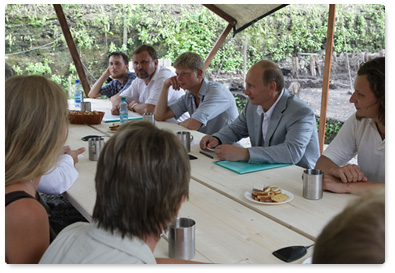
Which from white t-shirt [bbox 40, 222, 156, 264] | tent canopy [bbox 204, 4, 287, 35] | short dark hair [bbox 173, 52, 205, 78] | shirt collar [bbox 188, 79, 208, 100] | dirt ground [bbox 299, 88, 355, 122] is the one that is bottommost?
dirt ground [bbox 299, 88, 355, 122]

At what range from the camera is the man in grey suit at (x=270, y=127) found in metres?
2.08

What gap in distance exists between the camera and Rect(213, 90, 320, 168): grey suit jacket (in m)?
2.07

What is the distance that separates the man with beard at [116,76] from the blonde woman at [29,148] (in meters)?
3.26

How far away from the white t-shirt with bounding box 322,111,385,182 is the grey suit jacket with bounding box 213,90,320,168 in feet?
0.62

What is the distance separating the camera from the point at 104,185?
2.99ft

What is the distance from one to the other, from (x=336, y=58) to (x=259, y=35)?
1.37 meters

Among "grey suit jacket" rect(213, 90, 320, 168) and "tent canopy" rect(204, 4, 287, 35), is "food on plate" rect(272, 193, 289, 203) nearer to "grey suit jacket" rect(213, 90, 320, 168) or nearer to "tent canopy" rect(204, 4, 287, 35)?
"grey suit jacket" rect(213, 90, 320, 168)

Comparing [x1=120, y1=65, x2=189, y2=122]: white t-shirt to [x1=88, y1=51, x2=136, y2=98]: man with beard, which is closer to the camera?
[x1=120, y1=65, x2=189, y2=122]: white t-shirt

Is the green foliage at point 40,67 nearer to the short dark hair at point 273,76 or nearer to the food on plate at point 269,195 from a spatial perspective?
the short dark hair at point 273,76

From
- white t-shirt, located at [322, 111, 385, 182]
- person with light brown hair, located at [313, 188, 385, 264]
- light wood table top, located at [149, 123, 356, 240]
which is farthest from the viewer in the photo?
white t-shirt, located at [322, 111, 385, 182]

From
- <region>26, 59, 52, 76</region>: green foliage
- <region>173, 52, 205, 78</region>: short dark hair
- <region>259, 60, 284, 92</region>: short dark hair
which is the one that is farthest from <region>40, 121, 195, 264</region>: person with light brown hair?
<region>26, 59, 52, 76</region>: green foliage

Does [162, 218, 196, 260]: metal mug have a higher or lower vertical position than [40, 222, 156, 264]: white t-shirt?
lower

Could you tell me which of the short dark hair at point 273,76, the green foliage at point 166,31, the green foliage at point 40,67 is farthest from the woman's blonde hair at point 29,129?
the green foliage at point 40,67

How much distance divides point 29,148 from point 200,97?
2.19 meters
